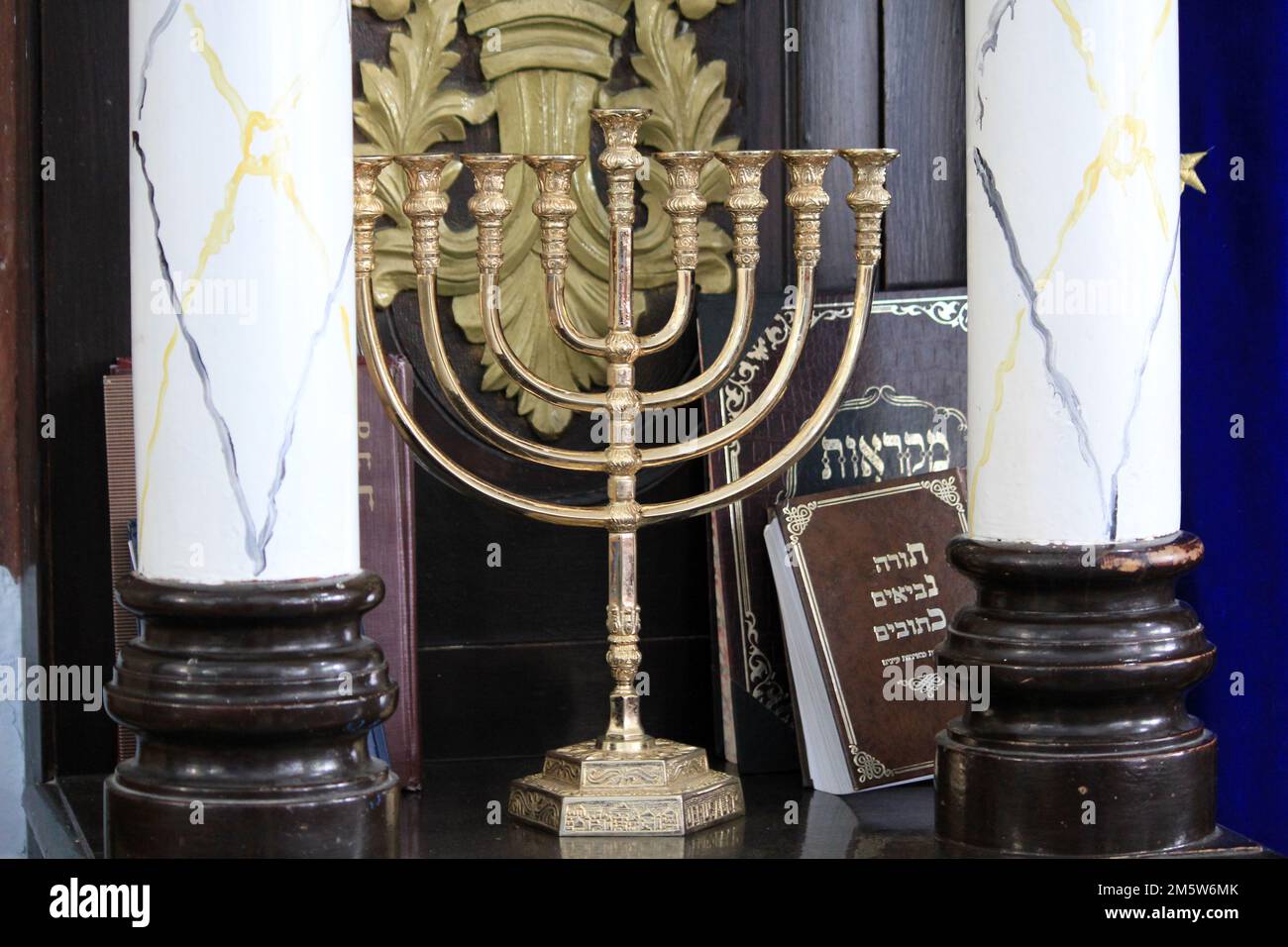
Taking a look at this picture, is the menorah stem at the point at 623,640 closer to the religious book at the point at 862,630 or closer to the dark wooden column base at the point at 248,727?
the religious book at the point at 862,630

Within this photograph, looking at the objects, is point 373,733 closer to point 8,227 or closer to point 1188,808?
point 8,227

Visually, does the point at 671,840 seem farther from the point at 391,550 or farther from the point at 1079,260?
the point at 1079,260

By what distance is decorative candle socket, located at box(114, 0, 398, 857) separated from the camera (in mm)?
1817

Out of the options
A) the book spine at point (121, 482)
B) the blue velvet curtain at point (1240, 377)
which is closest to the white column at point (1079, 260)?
the blue velvet curtain at point (1240, 377)

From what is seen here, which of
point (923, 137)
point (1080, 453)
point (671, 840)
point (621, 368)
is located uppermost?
point (923, 137)

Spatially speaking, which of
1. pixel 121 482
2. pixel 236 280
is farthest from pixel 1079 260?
pixel 121 482

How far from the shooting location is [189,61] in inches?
71.6

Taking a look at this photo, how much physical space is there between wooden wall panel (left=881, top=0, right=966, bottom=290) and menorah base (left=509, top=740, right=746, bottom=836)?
85 cm

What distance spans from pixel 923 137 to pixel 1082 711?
39.8 inches

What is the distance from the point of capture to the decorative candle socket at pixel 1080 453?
1.98m

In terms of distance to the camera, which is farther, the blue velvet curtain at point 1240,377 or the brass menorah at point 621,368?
the blue velvet curtain at point 1240,377

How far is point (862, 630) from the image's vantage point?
238 centimetres

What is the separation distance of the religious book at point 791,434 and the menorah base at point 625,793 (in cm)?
29
